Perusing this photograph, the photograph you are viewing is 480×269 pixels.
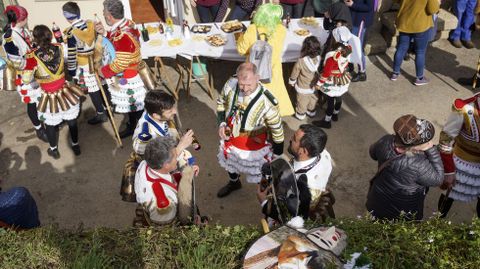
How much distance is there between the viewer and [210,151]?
6.56 m

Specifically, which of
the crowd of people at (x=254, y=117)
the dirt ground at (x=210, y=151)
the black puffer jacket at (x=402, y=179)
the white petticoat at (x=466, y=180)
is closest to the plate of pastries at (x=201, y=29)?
the crowd of people at (x=254, y=117)

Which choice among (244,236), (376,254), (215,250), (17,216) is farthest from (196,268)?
(17,216)

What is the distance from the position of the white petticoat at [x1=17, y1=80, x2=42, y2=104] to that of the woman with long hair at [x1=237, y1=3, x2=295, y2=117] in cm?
280

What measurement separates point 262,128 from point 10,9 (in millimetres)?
3547

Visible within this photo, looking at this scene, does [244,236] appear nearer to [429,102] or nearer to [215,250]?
[215,250]

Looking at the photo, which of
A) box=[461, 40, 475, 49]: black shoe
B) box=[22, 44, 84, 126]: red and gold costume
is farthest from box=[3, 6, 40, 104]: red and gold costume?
box=[461, 40, 475, 49]: black shoe

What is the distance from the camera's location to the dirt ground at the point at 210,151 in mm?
5660

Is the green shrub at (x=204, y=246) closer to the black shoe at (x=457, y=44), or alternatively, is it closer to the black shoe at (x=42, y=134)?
the black shoe at (x=42, y=134)

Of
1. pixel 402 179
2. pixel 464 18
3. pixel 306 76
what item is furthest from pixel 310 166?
pixel 464 18

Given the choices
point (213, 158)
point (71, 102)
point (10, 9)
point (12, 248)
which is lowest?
point (213, 158)

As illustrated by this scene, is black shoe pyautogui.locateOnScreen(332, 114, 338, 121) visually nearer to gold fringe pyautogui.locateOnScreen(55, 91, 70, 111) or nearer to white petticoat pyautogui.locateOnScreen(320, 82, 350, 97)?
white petticoat pyautogui.locateOnScreen(320, 82, 350, 97)

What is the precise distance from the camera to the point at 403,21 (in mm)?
7324

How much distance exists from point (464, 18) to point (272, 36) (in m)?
4.87

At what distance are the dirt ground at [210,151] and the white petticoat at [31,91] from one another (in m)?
0.86
